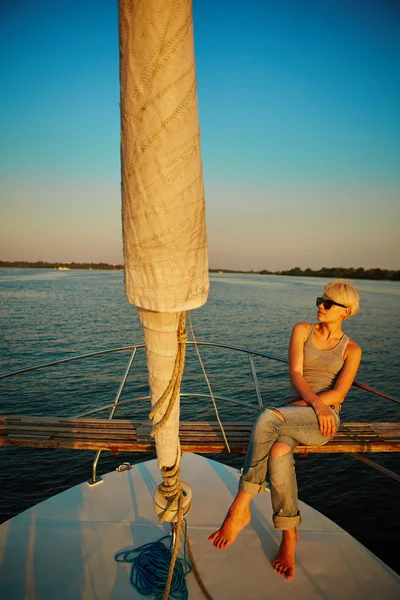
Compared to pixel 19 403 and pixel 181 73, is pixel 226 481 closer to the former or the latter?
pixel 181 73

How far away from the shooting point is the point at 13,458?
7.62 meters

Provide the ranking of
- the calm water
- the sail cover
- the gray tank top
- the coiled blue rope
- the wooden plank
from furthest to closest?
the calm water
the wooden plank
the gray tank top
the coiled blue rope
the sail cover

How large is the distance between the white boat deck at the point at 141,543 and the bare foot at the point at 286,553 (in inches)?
2.2

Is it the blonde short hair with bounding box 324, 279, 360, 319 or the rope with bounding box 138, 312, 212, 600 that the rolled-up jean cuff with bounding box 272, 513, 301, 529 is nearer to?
the rope with bounding box 138, 312, 212, 600

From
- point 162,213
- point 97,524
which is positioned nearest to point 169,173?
point 162,213

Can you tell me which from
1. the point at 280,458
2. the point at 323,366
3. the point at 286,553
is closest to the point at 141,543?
the point at 286,553

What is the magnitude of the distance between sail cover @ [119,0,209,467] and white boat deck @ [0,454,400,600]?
1.89 m

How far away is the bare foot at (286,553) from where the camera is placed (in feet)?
7.82

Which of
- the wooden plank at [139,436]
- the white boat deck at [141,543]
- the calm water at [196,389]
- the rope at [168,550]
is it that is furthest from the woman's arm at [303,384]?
the calm water at [196,389]

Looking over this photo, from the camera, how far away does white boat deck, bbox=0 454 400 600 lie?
2.22m

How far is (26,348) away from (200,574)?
16587 millimetres

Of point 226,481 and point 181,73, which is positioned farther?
point 226,481

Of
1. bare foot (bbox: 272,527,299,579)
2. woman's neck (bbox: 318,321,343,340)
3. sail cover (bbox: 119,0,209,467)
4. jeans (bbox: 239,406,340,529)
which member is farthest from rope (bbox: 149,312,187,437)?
woman's neck (bbox: 318,321,343,340)

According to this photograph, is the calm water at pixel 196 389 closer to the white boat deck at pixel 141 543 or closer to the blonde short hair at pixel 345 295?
the white boat deck at pixel 141 543
